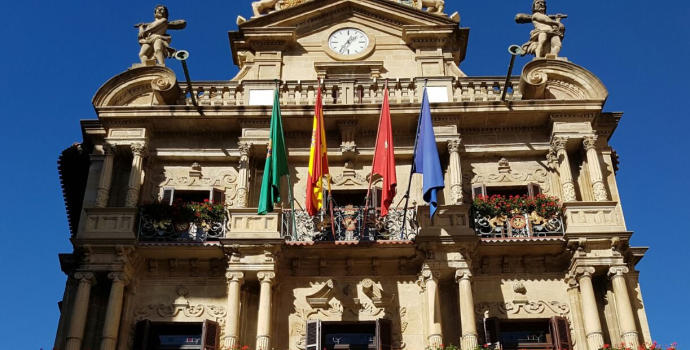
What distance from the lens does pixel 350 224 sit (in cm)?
2028

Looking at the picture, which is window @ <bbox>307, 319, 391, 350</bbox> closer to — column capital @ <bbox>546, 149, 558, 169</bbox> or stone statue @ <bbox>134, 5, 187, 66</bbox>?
column capital @ <bbox>546, 149, 558, 169</bbox>

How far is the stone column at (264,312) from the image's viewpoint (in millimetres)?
18000

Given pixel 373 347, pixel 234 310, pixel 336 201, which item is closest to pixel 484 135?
pixel 336 201

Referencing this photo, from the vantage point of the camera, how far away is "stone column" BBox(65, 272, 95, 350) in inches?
720

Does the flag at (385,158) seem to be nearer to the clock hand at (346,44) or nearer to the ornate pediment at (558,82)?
the ornate pediment at (558,82)

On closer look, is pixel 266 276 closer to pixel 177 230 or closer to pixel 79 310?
pixel 177 230

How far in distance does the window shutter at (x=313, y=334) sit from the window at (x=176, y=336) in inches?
79.1

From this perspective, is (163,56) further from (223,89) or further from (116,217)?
(116,217)

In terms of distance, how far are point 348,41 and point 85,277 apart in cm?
1050

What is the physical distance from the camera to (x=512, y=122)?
2186 cm

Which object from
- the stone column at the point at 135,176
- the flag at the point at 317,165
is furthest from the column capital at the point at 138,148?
the flag at the point at 317,165

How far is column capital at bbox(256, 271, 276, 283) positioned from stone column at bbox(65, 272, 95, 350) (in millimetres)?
3711

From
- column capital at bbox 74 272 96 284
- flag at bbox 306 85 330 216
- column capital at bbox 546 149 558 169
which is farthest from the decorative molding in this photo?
column capital at bbox 74 272 96 284

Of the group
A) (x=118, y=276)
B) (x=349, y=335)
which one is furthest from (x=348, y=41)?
(x=118, y=276)
